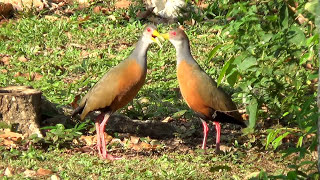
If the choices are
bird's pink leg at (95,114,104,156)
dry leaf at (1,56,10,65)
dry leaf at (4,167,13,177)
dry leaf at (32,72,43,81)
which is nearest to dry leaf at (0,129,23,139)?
bird's pink leg at (95,114,104,156)

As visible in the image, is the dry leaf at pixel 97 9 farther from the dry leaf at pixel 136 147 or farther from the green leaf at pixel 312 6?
the green leaf at pixel 312 6

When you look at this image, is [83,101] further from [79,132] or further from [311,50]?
[311,50]

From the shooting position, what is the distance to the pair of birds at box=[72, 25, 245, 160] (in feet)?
24.3

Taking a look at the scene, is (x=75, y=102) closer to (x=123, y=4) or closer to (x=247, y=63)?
(x=247, y=63)

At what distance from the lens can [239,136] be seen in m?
8.18

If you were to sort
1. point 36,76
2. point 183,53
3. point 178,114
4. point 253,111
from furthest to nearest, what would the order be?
point 36,76, point 178,114, point 183,53, point 253,111

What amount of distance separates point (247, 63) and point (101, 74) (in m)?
4.46

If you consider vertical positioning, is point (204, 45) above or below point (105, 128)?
above

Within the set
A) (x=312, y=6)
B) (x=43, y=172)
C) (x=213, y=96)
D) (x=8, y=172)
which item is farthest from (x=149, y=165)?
(x=312, y=6)

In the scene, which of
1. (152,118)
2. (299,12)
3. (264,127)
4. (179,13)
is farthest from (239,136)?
(179,13)

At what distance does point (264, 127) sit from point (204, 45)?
293 cm

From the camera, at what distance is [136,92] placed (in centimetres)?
752

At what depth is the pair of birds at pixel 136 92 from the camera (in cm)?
741

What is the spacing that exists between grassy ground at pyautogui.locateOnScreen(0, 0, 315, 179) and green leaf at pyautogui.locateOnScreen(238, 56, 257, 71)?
2.12 ft
